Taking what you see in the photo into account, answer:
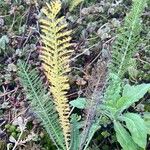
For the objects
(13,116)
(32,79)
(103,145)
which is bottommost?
(103,145)

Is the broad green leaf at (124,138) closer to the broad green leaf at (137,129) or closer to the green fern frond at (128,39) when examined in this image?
the broad green leaf at (137,129)

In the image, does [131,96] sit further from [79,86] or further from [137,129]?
[79,86]

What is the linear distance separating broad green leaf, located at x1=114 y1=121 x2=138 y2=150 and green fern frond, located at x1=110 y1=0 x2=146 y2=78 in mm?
213

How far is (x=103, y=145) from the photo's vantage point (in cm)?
171

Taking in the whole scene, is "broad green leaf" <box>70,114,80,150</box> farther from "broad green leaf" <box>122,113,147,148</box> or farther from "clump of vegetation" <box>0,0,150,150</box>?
"broad green leaf" <box>122,113,147,148</box>

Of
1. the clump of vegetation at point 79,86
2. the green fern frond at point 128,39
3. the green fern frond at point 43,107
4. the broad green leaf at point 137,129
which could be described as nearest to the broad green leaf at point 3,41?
the clump of vegetation at point 79,86

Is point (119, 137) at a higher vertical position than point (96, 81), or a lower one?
lower

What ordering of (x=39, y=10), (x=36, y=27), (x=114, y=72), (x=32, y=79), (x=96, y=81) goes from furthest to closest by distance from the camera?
(x=39, y=10)
(x=36, y=27)
(x=114, y=72)
(x=32, y=79)
(x=96, y=81)

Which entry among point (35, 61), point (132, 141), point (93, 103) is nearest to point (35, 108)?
point (93, 103)

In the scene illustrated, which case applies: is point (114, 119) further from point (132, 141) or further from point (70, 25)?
point (70, 25)

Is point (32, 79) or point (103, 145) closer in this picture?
point (32, 79)

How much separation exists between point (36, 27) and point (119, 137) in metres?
0.93

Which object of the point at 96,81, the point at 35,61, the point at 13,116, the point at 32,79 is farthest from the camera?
the point at 35,61

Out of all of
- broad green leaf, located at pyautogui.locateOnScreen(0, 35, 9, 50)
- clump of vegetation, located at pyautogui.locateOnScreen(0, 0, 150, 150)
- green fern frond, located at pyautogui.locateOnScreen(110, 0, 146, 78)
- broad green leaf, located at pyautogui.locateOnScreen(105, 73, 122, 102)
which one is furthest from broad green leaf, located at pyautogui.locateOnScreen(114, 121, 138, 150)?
broad green leaf, located at pyautogui.locateOnScreen(0, 35, 9, 50)
